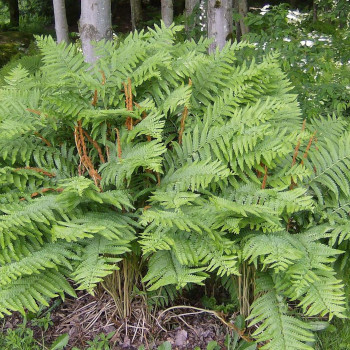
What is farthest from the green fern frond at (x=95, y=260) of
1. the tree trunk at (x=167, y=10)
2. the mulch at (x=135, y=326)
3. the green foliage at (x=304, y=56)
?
the tree trunk at (x=167, y=10)

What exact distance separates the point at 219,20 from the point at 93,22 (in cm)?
126

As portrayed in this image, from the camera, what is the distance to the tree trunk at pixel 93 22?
3.72 meters

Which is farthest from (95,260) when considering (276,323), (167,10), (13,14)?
(13,14)

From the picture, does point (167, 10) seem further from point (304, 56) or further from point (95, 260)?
point (95, 260)

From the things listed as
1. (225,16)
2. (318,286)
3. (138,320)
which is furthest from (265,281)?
(225,16)

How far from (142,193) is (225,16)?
2668 millimetres

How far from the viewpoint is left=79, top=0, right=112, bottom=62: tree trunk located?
3721 mm

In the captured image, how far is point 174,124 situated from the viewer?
2666 mm

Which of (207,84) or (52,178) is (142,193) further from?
(207,84)

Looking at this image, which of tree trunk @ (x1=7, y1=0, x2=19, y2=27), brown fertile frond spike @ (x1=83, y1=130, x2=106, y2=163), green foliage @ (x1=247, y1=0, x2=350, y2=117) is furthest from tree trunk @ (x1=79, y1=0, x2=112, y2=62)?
tree trunk @ (x1=7, y1=0, x2=19, y2=27)

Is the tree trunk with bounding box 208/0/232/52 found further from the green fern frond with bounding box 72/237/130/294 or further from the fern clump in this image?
the green fern frond with bounding box 72/237/130/294

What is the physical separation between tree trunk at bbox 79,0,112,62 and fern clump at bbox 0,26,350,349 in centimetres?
90

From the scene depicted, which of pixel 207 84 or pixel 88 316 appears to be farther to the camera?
pixel 207 84

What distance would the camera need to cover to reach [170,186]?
226cm
